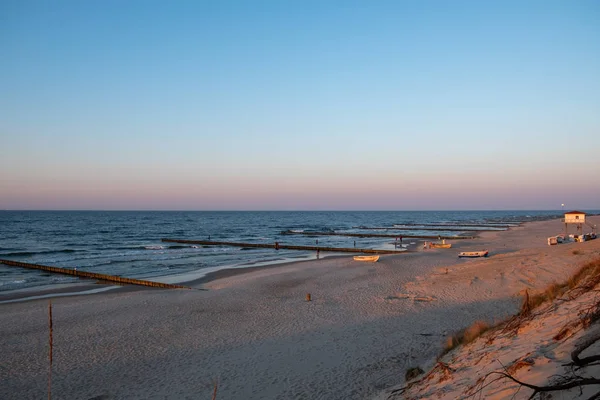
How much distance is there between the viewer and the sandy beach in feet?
33.7

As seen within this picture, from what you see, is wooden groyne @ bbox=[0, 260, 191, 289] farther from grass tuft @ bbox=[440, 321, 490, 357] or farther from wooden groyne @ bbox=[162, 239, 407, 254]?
wooden groyne @ bbox=[162, 239, 407, 254]

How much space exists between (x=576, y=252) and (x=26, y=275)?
36.1m

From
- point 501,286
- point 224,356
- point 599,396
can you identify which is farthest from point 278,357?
point 501,286

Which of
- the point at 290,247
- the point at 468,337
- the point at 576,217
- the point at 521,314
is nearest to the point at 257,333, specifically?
the point at 468,337

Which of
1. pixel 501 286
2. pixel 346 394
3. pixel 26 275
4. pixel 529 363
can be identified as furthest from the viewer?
pixel 26 275

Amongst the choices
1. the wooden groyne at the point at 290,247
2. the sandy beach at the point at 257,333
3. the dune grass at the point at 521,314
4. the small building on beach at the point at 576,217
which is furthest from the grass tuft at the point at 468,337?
the small building on beach at the point at 576,217

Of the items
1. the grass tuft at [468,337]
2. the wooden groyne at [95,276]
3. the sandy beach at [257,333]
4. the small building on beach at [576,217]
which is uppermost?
the small building on beach at [576,217]

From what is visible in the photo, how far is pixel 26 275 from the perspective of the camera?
98.3ft

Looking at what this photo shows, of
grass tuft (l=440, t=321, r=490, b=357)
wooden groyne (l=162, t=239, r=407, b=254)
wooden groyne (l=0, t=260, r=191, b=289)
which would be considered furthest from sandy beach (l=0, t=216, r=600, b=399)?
wooden groyne (l=162, t=239, r=407, b=254)

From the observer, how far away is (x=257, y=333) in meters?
14.3

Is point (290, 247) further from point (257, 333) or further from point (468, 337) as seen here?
point (468, 337)

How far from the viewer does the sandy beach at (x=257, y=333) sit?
10.3m

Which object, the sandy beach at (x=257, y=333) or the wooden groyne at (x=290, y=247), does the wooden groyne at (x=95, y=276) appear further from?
the wooden groyne at (x=290, y=247)

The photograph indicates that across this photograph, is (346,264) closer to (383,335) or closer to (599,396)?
(383,335)
